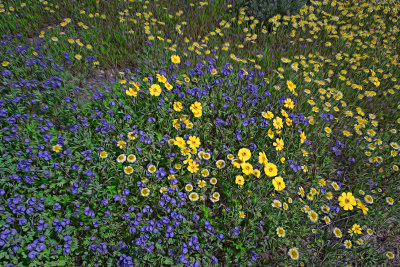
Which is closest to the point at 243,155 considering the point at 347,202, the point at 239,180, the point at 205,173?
the point at 239,180

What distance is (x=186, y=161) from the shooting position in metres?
2.38

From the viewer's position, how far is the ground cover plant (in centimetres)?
214

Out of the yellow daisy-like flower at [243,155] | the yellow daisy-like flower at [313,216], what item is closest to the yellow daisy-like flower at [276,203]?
the yellow daisy-like flower at [313,216]

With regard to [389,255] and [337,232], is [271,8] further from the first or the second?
[389,255]

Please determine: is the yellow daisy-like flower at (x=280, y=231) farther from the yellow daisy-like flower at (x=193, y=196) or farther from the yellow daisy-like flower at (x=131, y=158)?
the yellow daisy-like flower at (x=131, y=158)

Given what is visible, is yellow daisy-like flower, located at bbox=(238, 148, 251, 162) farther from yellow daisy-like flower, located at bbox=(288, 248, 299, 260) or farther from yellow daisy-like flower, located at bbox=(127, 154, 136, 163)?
yellow daisy-like flower, located at bbox=(127, 154, 136, 163)

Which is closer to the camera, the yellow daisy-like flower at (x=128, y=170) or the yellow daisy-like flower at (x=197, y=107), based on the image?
the yellow daisy-like flower at (x=128, y=170)

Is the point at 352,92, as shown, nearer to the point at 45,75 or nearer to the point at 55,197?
the point at 55,197

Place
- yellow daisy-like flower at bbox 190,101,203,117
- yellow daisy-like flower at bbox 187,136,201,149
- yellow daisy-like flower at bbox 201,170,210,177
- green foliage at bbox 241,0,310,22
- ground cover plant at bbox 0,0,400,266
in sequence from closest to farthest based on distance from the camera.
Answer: ground cover plant at bbox 0,0,400,266 < yellow daisy-like flower at bbox 201,170,210,177 < yellow daisy-like flower at bbox 187,136,201,149 < yellow daisy-like flower at bbox 190,101,203,117 < green foliage at bbox 241,0,310,22

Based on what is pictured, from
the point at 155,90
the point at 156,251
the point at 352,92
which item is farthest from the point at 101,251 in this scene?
the point at 352,92

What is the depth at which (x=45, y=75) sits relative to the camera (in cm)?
339

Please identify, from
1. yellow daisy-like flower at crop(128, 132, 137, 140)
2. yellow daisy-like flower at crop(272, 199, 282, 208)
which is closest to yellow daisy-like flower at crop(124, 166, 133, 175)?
yellow daisy-like flower at crop(128, 132, 137, 140)

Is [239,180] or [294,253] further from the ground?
[239,180]

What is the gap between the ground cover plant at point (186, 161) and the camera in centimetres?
214
